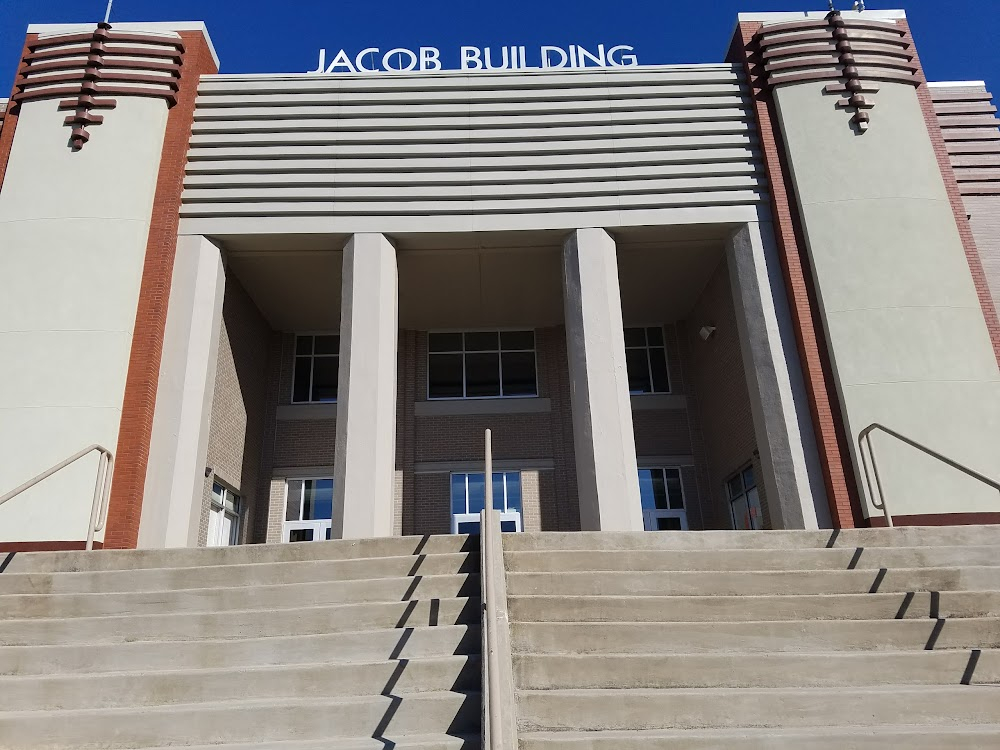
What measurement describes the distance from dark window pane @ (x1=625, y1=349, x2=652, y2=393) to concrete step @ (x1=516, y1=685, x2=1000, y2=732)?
37.6 ft

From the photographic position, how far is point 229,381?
1380cm

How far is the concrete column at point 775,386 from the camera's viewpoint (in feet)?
35.2

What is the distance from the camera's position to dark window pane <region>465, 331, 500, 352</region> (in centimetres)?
1672

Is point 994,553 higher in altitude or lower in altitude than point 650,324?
lower

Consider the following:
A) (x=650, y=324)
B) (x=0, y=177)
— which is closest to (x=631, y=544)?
(x=650, y=324)

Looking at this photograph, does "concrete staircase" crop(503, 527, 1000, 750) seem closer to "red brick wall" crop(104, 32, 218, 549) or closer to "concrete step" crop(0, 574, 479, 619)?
"concrete step" crop(0, 574, 479, 619)

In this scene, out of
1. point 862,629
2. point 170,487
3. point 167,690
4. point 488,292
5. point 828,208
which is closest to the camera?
point 167,690

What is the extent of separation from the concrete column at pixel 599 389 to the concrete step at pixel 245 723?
6.03 metres

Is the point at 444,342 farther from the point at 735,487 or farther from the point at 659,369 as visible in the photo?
the point at 735,487

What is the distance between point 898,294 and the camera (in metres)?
11.3

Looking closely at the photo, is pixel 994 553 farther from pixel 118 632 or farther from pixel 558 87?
pixel 558 87

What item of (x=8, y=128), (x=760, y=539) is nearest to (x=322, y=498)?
(x=8, y=128)

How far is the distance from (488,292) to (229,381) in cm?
509

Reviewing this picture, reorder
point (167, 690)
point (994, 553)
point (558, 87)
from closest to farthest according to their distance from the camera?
point (167, 690)
point (994, 553)
point (558, 87)
